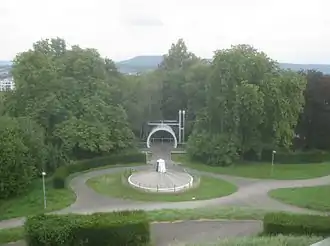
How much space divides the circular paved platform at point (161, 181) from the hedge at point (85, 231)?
12.8 metres

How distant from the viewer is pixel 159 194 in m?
32.6

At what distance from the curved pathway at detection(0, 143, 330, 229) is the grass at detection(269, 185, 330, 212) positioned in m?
0.53

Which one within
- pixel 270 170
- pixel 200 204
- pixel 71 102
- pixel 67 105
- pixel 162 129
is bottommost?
pixel 200 204

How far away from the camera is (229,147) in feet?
134

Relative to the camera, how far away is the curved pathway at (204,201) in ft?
95.6

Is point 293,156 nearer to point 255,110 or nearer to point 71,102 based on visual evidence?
point 255,110

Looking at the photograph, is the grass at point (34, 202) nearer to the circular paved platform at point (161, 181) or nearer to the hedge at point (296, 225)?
the circular paved platform at point (161, 181)

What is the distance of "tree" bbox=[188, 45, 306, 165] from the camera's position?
40406 millimetres

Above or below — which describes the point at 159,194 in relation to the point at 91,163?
below

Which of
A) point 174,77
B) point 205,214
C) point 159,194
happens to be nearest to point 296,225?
point 205,214

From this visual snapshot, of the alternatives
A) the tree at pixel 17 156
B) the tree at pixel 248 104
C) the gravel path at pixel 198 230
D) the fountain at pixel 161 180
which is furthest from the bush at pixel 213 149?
the gravel path at pixel 198 230

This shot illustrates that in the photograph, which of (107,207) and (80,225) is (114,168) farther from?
(80,225)

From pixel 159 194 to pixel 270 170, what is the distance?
11656 mm

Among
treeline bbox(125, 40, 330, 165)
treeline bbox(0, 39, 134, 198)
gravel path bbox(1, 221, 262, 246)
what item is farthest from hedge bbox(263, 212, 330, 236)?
treeline bbox(125, 40, 330, 165)
